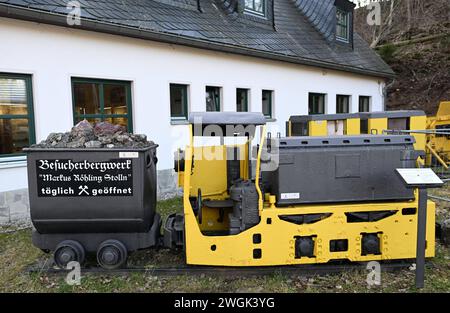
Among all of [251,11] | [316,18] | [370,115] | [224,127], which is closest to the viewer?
[224,127]

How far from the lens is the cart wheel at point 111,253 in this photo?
401 centimetres

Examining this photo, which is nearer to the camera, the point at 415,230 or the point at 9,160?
the point at 415,230

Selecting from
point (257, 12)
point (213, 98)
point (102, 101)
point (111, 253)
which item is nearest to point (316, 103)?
point (257, 12)

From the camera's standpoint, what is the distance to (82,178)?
3877 millimetres

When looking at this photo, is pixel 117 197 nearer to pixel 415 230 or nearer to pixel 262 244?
pixel 262 244

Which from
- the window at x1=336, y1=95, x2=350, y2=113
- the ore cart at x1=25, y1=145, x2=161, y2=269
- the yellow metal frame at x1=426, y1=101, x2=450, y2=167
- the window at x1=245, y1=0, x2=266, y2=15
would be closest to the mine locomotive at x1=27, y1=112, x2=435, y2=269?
the ore cart at x1=25, y1=145, x2=161, y2=269

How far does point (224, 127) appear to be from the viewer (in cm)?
420

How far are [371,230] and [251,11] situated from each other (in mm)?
9311

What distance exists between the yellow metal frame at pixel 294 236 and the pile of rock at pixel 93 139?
81 centimetres

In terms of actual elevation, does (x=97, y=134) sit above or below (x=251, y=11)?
below

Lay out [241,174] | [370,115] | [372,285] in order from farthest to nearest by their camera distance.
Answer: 1. [370,115]
2. [241,174]
3. [372,285]

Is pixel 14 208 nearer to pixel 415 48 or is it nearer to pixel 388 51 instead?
pixel 388 51

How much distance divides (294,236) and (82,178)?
8.18 ft

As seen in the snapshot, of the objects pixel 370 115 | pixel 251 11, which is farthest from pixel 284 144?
pixel 251 11
